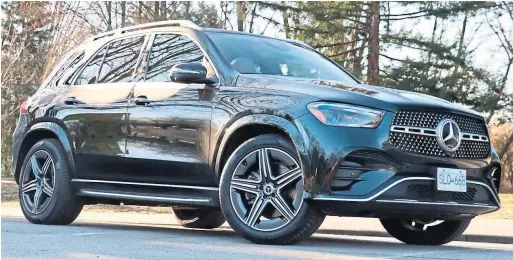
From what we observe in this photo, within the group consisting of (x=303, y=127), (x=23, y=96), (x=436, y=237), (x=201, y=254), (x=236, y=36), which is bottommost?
(x=23, y=96)

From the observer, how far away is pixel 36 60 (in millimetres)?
26391

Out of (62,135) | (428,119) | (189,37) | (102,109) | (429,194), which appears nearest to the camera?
(429,194)

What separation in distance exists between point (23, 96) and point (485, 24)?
620 inches

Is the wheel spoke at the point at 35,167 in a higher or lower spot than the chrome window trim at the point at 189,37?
lower

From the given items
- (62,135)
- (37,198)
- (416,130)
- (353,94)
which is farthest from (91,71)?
(416,130)

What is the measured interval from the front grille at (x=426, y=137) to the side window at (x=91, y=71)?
11.3 ft

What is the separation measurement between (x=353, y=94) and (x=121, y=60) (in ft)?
9.44

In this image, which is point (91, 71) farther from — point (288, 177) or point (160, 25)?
point (288, 177)

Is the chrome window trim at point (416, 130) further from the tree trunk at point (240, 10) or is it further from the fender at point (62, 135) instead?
the tree trunk at point (240, 10)

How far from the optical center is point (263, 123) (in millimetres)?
6617

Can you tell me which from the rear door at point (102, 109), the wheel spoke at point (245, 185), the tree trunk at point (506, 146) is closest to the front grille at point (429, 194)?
the wheel spoke at point (245, 185)

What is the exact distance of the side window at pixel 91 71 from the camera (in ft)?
28.6

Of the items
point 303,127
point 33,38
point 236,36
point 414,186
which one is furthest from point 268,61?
point 33,38

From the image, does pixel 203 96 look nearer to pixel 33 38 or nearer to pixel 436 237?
pixel 436 237
